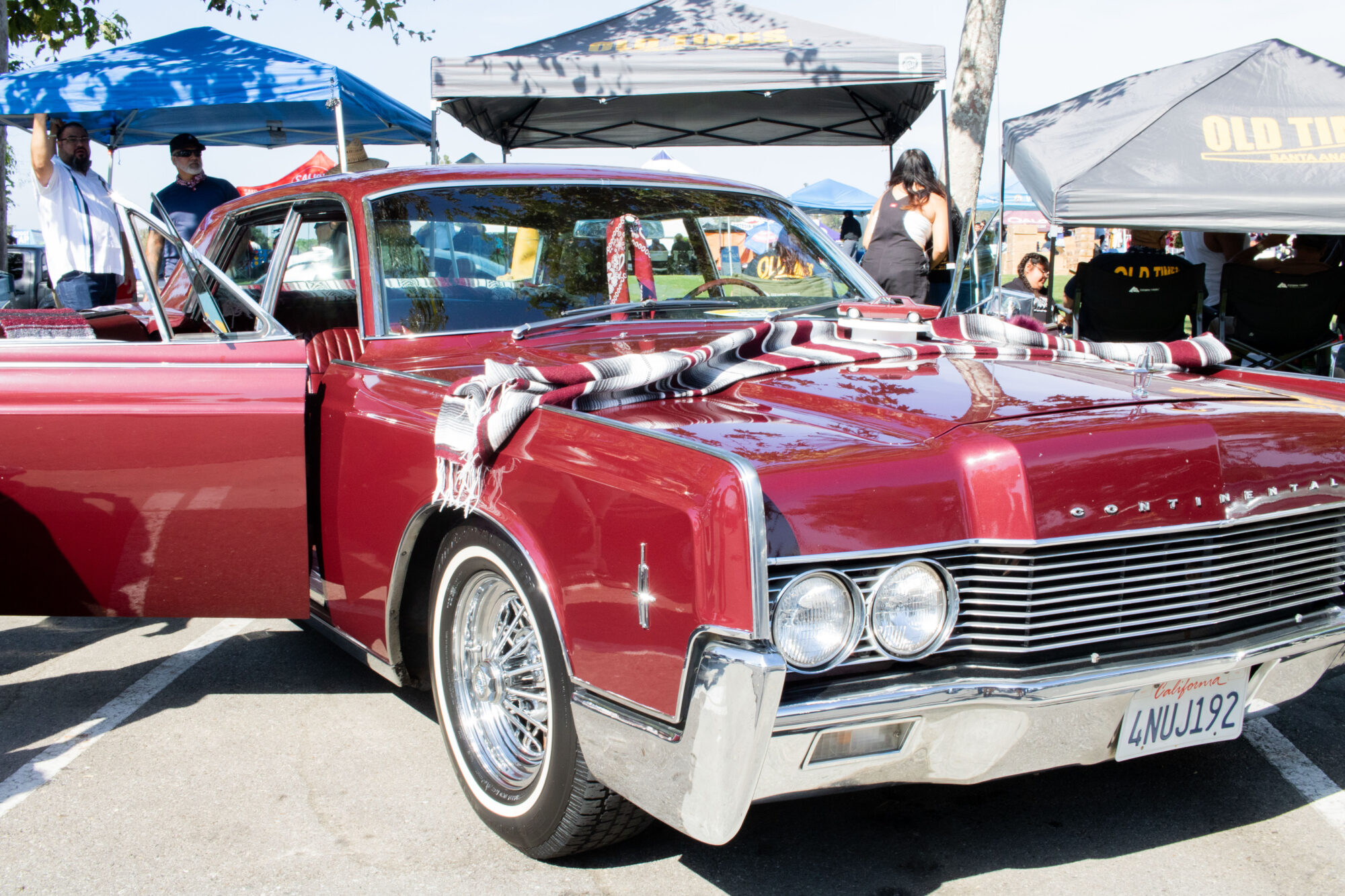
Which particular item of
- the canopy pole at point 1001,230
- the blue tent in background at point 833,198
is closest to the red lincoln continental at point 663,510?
the canopy pole at point 1001,230

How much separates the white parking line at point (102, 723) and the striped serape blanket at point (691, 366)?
152 centimetres

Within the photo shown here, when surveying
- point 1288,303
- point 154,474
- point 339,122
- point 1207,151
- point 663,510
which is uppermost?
point 339,122

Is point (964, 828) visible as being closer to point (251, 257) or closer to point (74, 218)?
point (251, 257)

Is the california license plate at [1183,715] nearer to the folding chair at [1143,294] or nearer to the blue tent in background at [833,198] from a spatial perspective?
the folding chair at [1143,294]

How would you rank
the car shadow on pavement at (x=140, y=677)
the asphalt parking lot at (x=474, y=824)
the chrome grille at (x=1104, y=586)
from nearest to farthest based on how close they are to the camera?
the chrome grille at (x=1104, y=586) < the asphalt parking lot at (x=474, y=824) < the car shadow on pavement at (x=140, y=677)

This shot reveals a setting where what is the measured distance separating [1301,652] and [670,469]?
4.92 feet

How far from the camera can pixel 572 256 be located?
3.63 m

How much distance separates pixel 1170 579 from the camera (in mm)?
2340

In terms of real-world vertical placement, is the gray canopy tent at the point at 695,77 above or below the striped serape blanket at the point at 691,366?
above

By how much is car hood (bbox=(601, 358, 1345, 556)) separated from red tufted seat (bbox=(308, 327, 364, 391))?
1073 mm

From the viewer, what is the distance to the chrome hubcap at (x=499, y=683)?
2615 mm

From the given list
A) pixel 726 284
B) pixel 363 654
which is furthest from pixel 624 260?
pixel 363 654

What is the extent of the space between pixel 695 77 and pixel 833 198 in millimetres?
17154

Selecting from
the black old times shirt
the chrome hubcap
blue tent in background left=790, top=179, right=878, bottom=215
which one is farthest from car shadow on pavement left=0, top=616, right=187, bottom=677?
blue tent in background left=790, top=179, right=878, bottom=215
